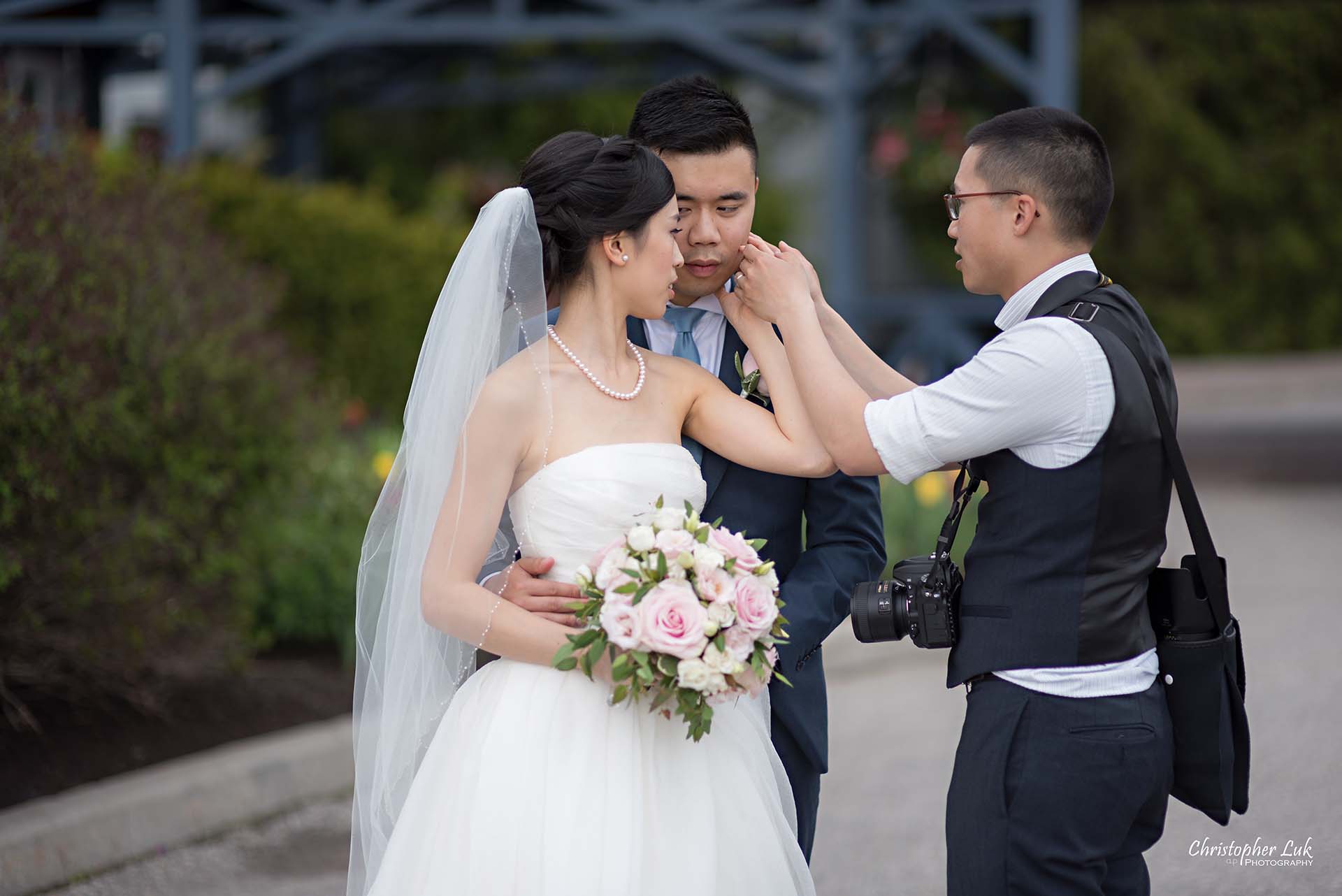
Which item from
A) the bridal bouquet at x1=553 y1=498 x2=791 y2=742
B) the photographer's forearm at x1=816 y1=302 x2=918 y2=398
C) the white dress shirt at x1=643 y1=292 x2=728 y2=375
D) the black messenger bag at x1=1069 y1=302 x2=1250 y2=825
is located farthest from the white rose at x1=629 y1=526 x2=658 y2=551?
the black messenger bag at x1=1069 y1=302 x2=1250 y2=825

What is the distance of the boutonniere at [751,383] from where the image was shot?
311 centimetres

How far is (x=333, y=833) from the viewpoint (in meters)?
4.97

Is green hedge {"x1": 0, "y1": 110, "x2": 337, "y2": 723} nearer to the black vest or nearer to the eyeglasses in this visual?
the eyeglasses

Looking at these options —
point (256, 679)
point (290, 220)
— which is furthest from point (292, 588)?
point (290, 220)

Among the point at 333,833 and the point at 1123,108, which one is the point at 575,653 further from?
the point at 1123,108

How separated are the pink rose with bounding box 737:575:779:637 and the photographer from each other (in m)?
0.35

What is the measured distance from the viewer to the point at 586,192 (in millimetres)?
2877

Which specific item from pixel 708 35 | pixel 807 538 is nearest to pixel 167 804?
pixel 807 538

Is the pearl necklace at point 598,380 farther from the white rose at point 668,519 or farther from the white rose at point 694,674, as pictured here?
the white rose at point 694,674

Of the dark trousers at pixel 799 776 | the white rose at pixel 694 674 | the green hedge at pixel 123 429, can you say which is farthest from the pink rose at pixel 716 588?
the green hedge at pixel 123 429

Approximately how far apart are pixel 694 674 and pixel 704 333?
1005 mm

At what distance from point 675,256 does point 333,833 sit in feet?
9.74

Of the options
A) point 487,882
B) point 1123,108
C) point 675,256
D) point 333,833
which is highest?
point 1123,108

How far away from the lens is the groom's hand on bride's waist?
2801 millimetres
